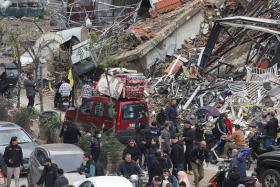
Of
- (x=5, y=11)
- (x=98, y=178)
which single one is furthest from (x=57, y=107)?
(x=5, y=11)

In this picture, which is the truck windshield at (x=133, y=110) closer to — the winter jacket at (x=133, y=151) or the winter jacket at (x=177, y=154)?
the winter jacket at (x=133, y=151)

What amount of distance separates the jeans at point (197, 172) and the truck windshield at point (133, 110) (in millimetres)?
4228

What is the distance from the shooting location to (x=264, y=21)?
28031mm

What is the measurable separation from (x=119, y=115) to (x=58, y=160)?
4462mm

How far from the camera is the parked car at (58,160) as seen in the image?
1847cm

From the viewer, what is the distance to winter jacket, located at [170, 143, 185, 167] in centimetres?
1895

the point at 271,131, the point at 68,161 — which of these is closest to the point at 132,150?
the point at 68,161

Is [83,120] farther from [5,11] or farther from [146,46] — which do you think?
[5,11]

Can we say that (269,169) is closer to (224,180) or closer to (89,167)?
(224,180)

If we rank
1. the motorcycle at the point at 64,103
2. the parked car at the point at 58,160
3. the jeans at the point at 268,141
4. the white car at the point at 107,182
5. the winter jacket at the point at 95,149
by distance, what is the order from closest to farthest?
the white car at the point at 107,182 → the parked car at the point at 58,160 → the winter jacket at the point at 95,149 → the jeans at the point at 268,141 → the motorcycle at the point at 64,103

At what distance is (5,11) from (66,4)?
4.87 meters

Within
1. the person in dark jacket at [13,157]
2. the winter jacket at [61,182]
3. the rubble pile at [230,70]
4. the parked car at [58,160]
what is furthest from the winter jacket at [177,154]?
the rubble pile at [230,70]

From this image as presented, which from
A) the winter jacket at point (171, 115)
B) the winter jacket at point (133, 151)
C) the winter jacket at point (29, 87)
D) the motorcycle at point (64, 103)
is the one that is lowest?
the winter jacket at point (133, 151)

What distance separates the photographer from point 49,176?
16688 mm
